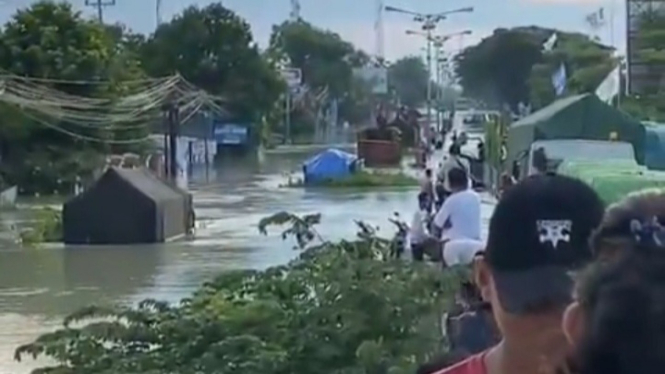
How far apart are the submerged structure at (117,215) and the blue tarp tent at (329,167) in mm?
17970

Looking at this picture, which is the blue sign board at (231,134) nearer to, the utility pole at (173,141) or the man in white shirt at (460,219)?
the utility pole at (173,141)

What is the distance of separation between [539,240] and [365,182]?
38.5 m

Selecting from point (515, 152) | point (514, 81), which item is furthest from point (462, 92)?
point (515, 152)

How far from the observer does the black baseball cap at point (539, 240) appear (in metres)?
2.23

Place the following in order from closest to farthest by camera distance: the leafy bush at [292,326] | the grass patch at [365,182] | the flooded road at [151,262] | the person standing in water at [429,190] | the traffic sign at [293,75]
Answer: the leafy bush at [292,326]
the flooded road at [151,262]
the person standing in water at [429,190]
the grass patch at [365,182]
the traffic sign at [293,75]

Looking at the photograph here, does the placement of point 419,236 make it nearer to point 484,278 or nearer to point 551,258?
point 484,278

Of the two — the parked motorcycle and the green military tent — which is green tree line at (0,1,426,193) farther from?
the parked motorcycle

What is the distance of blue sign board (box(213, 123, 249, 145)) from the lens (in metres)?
61.8

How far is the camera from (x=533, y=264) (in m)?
2.25

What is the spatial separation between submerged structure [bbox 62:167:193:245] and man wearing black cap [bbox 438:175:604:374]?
21.0 metres

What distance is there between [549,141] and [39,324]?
25.4 feet

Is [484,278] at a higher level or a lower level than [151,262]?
higher

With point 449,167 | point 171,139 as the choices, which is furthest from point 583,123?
point 171,139

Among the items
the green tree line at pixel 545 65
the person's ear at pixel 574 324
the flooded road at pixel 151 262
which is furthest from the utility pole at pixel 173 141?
the person's ear at pixel 574 324
